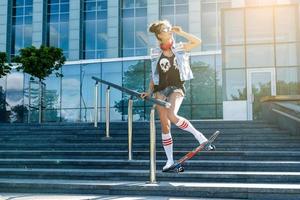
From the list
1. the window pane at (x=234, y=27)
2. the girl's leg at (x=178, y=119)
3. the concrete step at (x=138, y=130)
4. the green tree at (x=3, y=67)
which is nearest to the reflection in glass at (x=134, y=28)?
the window pane at (x=234, y=27)

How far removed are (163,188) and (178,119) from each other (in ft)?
3.22

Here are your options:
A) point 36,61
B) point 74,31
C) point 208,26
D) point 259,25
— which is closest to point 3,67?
point 36,61

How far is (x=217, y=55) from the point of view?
1073 inches

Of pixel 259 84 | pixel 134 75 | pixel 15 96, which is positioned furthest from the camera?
pixel 15 96

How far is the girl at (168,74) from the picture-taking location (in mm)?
5504

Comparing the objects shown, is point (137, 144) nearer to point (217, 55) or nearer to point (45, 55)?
point (45, 55)

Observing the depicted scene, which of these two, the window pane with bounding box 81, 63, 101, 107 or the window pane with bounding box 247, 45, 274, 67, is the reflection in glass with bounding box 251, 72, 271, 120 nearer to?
the window pane with bounding box 247, 45, 274, 67

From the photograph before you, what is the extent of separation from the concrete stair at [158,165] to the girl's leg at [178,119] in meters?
0.47

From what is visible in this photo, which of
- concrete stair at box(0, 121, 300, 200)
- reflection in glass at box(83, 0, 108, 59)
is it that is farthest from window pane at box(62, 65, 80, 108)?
concrete stair at box(0, 121, 300, 200)

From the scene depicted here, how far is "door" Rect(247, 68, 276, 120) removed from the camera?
20.9 meters

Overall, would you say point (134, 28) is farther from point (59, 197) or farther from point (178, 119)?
point (59, 197)

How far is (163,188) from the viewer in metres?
4.85

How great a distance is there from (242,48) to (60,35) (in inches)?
606

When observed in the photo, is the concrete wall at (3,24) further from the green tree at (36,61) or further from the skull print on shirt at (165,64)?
the skull print on shirt at (165,64)
